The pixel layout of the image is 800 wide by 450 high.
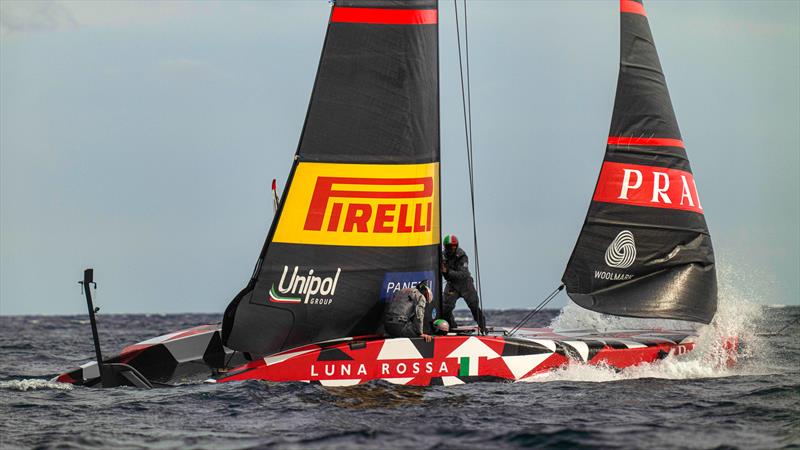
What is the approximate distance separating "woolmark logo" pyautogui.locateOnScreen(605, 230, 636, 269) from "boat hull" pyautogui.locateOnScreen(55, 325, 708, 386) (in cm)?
102

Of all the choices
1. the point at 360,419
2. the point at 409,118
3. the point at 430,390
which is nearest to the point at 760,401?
the point at 430,390

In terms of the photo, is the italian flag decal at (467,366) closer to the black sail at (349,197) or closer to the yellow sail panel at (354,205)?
the black sail at (349,197)

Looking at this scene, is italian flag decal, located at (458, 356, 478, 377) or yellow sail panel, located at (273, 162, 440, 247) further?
yellow sail panel, located at (273, 162, 440, 247)

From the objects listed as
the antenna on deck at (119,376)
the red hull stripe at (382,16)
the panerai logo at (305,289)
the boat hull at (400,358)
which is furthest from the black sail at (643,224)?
the antenna on deck at (119,376)

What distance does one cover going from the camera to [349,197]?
1179cm

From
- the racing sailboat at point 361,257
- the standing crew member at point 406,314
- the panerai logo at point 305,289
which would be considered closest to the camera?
the racing sailboat at point 361,257

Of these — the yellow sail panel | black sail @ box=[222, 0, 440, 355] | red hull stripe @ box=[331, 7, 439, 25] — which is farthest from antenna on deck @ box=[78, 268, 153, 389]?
red hull stripe @ box=[331, 7, 439, 25]

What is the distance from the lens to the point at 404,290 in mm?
11609

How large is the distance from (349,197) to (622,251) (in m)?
3.79

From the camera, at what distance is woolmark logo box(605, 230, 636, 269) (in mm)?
13359

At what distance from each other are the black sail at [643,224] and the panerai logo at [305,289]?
3429 mm

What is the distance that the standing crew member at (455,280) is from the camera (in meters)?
12.7

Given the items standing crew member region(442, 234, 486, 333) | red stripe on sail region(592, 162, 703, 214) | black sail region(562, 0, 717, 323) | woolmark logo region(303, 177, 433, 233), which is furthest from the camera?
red stripe on sail region(592, 162, 703, 214)

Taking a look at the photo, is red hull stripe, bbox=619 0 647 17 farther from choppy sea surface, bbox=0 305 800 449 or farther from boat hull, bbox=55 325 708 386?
choppy sea surface, bbox=0 305 800 449
